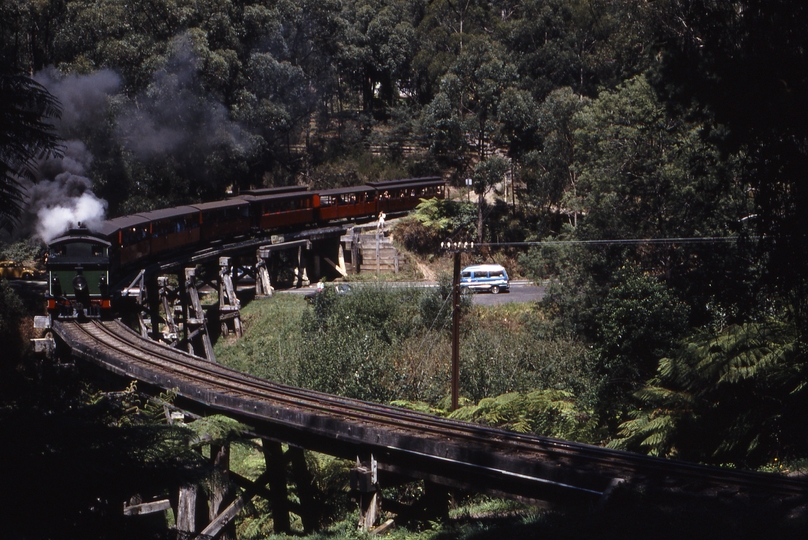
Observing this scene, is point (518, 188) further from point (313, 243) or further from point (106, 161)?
point (106, 161)

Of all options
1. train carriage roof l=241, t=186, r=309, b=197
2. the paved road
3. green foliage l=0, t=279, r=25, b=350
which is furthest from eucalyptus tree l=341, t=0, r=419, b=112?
green foliage l=0, t=279, r=25, b=350

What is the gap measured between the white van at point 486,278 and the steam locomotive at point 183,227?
8.11 m

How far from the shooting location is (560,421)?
537 inches

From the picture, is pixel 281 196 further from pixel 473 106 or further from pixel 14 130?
pixel 14 130

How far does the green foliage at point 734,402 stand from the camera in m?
10.1

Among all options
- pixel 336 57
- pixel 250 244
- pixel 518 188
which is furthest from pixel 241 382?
pixel 336 57

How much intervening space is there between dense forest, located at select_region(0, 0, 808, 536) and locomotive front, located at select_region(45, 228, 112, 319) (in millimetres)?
1578

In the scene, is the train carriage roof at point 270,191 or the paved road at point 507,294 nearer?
the paved road at point 507,294

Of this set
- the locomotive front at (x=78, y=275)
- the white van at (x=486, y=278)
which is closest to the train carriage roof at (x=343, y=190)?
the white van at (x=486, y=278)

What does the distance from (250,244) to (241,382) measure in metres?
16.0

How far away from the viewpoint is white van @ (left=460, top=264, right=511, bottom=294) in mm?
27562

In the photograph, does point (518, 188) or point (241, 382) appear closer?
point (241, 382)

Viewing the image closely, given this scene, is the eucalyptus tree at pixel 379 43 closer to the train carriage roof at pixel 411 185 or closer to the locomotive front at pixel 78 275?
the train carriage roof at pixel 411 185

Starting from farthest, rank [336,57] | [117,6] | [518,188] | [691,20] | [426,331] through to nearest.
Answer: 1. [336,57]
2. [518,188]
3. [117,6]
4. [426,331]
5. [691,20]
